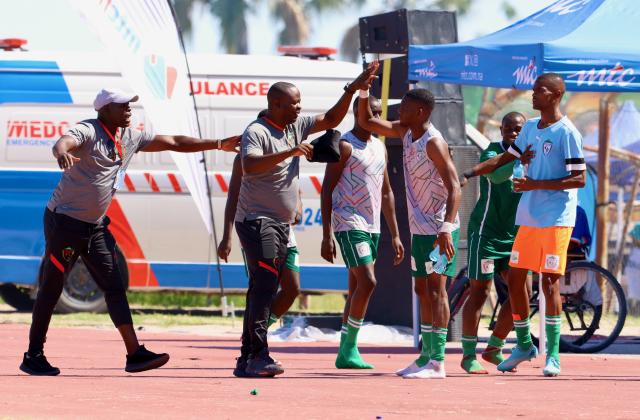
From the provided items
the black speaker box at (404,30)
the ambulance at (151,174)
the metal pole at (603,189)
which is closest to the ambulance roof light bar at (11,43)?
the ambulance at (151,174)

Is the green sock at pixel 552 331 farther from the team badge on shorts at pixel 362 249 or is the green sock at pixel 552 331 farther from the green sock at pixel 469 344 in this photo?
the team badge on shorts at pixel 362 249

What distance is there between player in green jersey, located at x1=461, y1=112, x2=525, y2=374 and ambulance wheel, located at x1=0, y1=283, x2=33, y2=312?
26.8ft

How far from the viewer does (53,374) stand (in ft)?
31.8

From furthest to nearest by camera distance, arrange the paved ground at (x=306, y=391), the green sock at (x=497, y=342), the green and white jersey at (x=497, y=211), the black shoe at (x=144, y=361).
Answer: the green and white jersey at (x=497, y=211) → the green sock at (x=497, y=342) → the black shoe at (x=144, y=361) → the paved ground at (x=306, y=391)

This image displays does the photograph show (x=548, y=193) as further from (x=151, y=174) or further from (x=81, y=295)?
(x=81, y=295)

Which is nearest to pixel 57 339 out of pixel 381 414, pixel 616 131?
pixel 381 414

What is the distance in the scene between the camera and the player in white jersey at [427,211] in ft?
32.1

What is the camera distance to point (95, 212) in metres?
9.52

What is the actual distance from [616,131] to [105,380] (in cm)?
1331

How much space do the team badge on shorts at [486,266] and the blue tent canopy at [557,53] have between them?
180cm

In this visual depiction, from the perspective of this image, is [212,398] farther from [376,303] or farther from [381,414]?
[376,303]

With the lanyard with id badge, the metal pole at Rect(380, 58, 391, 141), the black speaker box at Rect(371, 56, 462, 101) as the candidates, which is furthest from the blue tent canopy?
the lanyard with id badge

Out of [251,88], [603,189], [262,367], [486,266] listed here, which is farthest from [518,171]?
[603,189]

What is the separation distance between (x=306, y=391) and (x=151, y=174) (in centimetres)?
792
